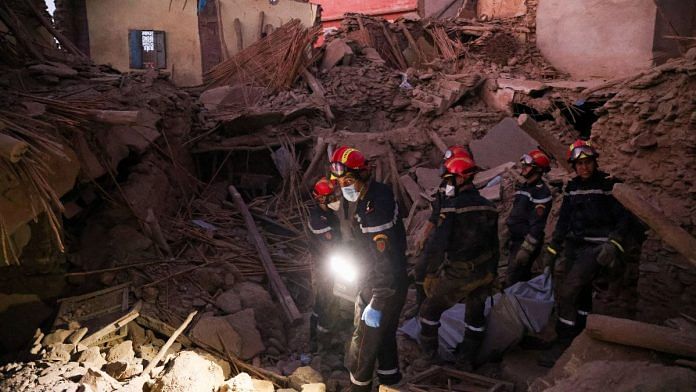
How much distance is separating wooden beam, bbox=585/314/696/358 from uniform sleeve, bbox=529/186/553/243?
2.77 meters

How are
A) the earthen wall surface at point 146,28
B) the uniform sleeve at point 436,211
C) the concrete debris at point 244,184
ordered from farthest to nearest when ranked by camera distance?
1. the earthen wall surface at point 146,28
2. the uniform sleeve at point 436,211
3. the concrete debris at point 244,184

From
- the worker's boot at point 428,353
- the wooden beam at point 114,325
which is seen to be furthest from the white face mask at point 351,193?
the wooden beam at point 114,325

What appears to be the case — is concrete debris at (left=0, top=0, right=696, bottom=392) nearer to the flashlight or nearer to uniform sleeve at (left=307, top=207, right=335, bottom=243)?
the flashlight

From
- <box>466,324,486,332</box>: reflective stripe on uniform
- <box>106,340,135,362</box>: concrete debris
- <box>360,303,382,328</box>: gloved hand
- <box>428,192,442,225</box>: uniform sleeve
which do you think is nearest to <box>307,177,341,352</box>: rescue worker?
<box>428,192,442,225</box>: uniform sleeve

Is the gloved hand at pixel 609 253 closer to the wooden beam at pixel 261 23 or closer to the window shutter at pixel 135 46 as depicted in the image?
the wooden beam at pixel 261 23

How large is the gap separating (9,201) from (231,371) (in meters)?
2.83

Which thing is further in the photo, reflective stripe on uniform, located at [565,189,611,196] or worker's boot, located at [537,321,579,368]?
reflective stripe on uniform, located at [565,189,611,196]

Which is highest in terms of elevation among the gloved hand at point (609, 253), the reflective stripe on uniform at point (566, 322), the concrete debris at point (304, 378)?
the gloved hand at point (609, 253)

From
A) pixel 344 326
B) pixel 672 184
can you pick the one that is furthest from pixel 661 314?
pixel 344 326

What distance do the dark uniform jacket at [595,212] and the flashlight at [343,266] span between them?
2515 mm

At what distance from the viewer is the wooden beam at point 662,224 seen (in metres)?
3.01

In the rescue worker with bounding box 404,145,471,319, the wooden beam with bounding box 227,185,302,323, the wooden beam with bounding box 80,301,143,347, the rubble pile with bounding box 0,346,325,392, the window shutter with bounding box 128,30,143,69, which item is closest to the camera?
the rubble pile with bounding box 0,346,325,392

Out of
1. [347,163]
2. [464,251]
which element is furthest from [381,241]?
[464,251]

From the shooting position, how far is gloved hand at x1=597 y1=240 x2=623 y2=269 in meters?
4.81
